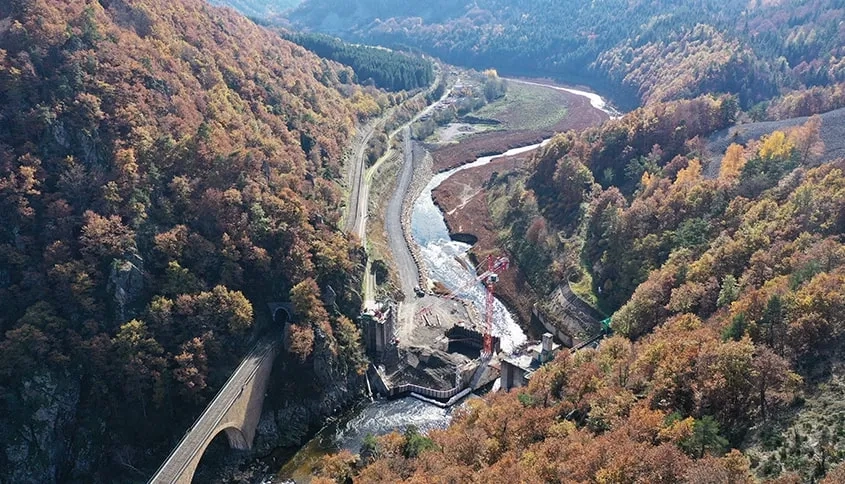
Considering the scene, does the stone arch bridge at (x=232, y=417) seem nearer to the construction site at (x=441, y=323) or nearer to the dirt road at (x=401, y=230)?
the construction site at (x=441, y=323)

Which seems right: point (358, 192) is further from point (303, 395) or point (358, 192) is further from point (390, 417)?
point (390, 417)

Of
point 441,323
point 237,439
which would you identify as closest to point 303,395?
point 237,439

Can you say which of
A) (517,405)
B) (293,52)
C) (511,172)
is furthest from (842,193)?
(293,52)

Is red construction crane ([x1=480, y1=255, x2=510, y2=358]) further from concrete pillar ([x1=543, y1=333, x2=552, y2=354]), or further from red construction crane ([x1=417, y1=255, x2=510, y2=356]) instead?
concrete pillar ([x1=543, y1=333, x2=552, y2=354])

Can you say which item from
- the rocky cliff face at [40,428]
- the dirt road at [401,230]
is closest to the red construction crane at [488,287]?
the dirt road at [401,230]

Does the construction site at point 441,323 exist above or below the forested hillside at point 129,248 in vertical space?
below

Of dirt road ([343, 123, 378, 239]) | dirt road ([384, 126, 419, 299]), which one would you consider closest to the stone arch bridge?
dirt road ([384, 126, 419, 299])
